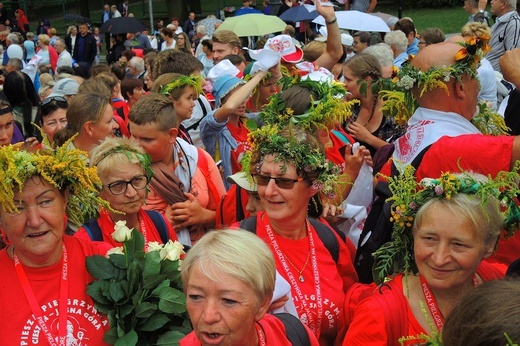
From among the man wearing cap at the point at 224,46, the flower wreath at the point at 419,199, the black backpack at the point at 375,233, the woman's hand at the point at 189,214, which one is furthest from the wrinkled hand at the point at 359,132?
the man wearing cap at the point at 224,46

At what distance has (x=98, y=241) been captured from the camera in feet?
13.5

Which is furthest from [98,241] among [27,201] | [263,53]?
[263,53]

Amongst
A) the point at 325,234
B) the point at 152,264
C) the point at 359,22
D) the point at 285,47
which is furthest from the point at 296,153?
the point at 359,22

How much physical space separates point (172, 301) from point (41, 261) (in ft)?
2.24

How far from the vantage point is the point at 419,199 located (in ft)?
11.5

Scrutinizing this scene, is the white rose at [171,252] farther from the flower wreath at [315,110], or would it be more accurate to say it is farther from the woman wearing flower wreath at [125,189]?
the flower wreath at [315,110]

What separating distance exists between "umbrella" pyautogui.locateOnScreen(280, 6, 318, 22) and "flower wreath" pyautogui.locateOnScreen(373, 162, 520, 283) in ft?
49.5

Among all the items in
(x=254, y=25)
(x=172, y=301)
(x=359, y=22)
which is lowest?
(x=254, y=25)

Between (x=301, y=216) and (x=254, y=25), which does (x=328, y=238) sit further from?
(x=254, y=25)

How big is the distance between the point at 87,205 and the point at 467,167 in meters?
2.05

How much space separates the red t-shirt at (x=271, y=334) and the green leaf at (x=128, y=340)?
34cm

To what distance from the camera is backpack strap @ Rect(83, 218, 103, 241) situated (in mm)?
4285

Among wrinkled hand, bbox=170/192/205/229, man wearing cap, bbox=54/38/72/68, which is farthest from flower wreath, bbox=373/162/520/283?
man wearing cap, bbox=54/38/72/68

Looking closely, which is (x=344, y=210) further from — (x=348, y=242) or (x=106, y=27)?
(x=106, y=27)
